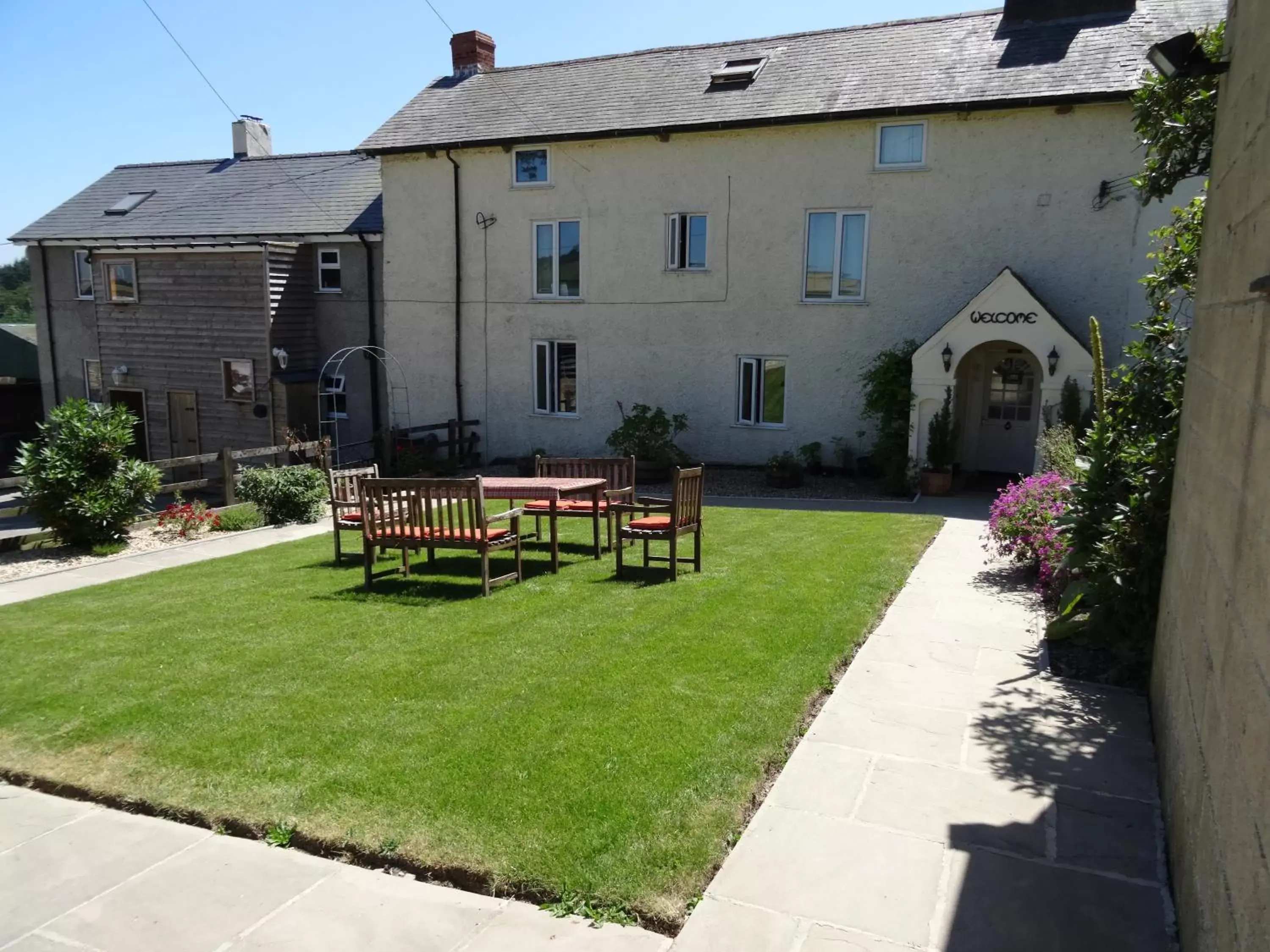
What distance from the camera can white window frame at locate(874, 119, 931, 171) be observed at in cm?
1717

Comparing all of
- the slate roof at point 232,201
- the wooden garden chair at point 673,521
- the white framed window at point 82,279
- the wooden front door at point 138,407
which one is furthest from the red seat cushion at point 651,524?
the white framed window at point 82,279

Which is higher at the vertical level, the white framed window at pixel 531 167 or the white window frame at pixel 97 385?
the white framed window at pixel 531 167

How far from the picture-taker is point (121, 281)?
25250mm

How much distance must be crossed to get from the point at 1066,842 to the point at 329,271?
77.0ft

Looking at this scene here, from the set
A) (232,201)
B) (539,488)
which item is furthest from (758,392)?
(232,201)

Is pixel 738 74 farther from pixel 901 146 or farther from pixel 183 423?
pixel 183 423

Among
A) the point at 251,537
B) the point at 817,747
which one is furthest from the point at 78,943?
the point at 251,537

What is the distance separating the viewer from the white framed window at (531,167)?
20484 millimetres

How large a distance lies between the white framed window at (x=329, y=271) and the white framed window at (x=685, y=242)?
955cm

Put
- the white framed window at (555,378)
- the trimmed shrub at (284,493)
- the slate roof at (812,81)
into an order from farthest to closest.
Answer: the white framed window at (555,378), the slate roof at (812,81), the trimmed shrub at (284,493)

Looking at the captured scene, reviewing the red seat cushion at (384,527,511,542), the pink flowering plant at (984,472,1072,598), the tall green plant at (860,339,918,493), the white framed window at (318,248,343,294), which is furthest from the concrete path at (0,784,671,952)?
the white framed window at (318,248,343,294)

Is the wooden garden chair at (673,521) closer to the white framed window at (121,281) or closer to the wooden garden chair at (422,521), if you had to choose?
the wooden garden chair at (422,521)

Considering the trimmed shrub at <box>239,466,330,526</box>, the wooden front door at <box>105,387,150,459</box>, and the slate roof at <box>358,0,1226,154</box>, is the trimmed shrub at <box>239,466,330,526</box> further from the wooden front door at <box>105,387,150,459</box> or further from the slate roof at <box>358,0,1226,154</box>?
the wooden front door at <box>105,387,150,459</box>

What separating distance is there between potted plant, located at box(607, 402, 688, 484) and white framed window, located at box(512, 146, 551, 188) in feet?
18.7
